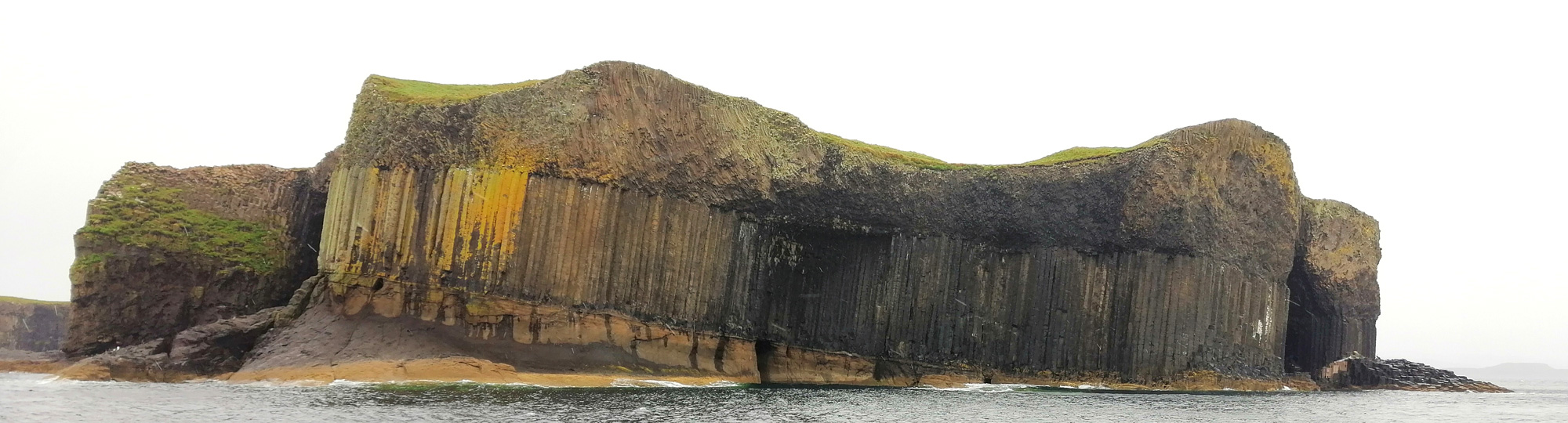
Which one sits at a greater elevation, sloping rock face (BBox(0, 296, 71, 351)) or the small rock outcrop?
the small rock outcrop

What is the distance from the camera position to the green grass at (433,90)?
29453 millimetres

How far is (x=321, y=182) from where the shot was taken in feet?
112

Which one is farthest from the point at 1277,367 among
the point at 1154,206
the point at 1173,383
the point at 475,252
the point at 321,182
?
the point at 321,182

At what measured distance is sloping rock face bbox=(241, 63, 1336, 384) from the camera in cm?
2844

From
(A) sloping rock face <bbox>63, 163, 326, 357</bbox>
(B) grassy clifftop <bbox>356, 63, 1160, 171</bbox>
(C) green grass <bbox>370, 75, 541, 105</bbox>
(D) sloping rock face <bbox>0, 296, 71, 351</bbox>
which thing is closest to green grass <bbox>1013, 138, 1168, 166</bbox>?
(B) grassy clifftop <bbox>356, 63, 1160, 171</bbox>

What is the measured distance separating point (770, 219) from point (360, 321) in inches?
453

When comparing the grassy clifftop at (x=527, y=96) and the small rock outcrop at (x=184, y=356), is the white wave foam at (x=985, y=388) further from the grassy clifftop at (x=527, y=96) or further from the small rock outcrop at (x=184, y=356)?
the small rock outcrop at (x=184, y=356)

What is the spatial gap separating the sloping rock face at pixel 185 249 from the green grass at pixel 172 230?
3cm

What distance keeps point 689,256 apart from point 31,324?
39206 mm

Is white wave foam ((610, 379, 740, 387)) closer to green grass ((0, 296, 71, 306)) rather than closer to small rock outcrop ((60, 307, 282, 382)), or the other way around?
small rock outcrop ((60, 307, 282, 382))

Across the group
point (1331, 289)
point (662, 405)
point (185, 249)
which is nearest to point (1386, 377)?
point (1331, 289)

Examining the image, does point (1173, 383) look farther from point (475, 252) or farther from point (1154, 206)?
point (475, 252)

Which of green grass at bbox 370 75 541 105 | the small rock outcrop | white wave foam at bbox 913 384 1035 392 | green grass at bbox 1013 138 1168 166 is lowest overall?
the small rock outcrop

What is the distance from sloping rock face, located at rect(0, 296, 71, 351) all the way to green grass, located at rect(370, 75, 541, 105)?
1266 inches
